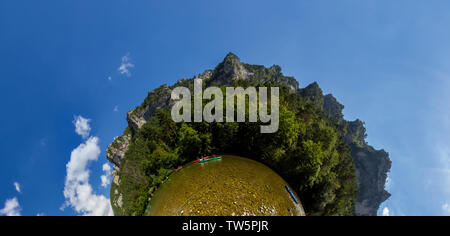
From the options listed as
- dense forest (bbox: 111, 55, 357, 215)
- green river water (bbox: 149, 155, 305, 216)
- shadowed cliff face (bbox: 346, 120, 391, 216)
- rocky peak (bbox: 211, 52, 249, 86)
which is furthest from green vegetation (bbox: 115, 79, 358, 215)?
shadowed cliff face (bbox: 346, 120, 391, 216)

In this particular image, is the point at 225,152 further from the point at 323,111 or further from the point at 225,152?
the point at 323,111

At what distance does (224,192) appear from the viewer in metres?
16.1

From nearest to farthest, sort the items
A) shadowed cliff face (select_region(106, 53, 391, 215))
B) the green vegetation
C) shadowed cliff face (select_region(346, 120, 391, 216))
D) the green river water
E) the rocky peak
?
1. the green river water
2. the green vegetation
3. the rocky peak
4. shadowed cliff face (select_region(106, 53, 391, 215))
5. shadowed cliff face (select_region(346, 120, 391, 216))

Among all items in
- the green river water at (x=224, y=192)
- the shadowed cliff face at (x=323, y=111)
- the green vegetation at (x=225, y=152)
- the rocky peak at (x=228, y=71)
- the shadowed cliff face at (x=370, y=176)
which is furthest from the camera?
the shadowed cliff face at (x=370, y=176)

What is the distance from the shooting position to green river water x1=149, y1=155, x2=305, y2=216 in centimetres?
1504

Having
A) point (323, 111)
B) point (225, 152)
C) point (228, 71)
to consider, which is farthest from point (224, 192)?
point (323, 111)

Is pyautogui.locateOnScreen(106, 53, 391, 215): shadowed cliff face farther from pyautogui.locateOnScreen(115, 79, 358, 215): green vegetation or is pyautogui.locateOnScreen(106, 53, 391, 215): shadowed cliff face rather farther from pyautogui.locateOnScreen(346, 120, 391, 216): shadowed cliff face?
pyautogui.locateOnScreen(115, 79, 358, 215): green vegetation

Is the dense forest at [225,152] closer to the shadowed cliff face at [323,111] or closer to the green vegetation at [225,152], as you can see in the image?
the green vegetation at [225,152]

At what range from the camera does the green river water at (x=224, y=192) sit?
49.3ft

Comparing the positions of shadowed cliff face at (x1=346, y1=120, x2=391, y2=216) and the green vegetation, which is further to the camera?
shadowed cliff face at (x1=346, y1=120, x2=391, y2=216)

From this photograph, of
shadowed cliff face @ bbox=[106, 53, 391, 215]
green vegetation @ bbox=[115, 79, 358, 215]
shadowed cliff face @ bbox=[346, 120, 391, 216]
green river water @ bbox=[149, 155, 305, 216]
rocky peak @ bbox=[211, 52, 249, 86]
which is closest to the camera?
green river water @ bbox=[149, 155, 305, 216]

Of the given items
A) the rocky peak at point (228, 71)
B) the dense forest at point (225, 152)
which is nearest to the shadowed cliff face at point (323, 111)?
the rocky peak at point (228, 71)

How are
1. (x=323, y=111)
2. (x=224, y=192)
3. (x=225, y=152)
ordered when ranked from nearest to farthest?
(x=224, y=192) → (x=225, y=152) → (x=323, y=111)
